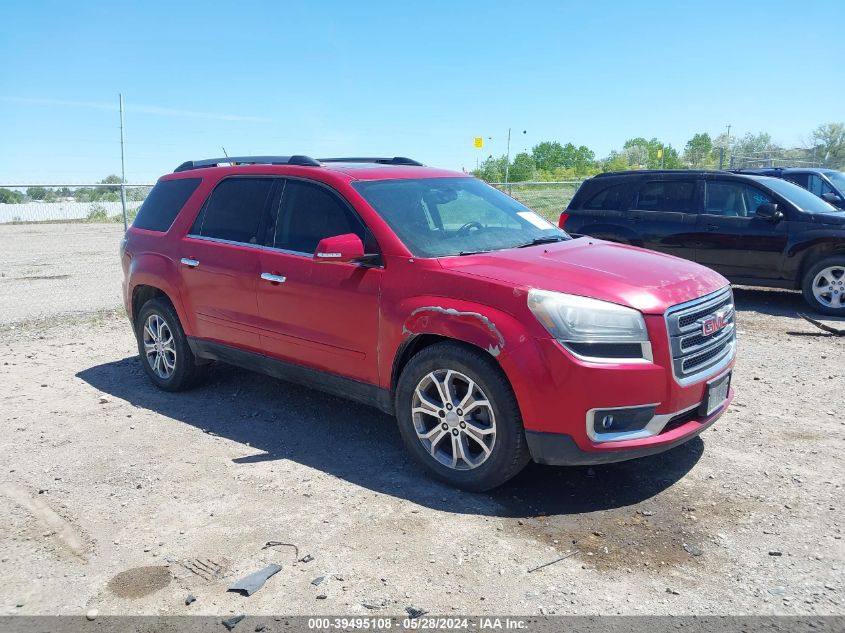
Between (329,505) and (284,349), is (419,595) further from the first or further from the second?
(284,349)

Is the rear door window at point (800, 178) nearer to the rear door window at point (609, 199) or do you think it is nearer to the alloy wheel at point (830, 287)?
the rear door window at point (609, 199)

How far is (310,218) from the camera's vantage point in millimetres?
4945

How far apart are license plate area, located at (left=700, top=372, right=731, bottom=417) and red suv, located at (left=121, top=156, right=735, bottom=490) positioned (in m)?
0.02

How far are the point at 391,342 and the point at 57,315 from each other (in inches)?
266

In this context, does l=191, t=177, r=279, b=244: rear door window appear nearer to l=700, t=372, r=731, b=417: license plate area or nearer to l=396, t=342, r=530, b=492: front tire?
l=396, t=342, r=530, b=492: front tire

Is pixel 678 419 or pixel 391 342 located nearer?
pixel 678 419

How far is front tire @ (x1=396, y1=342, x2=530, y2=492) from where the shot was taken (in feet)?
12.7

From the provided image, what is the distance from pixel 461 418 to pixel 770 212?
7.06 meters

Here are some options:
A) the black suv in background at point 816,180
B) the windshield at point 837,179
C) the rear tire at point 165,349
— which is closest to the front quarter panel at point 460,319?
the rear tire at point 165,349

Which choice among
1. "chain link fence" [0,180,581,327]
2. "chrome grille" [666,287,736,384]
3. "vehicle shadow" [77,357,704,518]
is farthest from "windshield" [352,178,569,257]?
"chain link fence" [0,180,581,327]

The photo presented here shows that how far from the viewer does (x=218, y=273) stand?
17.7 ft

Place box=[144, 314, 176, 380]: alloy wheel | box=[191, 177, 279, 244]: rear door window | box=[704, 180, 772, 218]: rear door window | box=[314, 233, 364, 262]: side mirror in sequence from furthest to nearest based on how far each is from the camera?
1. box=[704, 180, 772, 218]: rear door window
2. box=[144, 314, 176, 380]: alloy wheel
3. box=[191, 177, 279, 244]: rear door window
4. box=[314, 233, 364, 262]: side mirror

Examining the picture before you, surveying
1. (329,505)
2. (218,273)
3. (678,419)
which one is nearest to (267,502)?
(329,505)

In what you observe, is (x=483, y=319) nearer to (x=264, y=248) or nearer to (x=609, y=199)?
(x=264, y=248)
